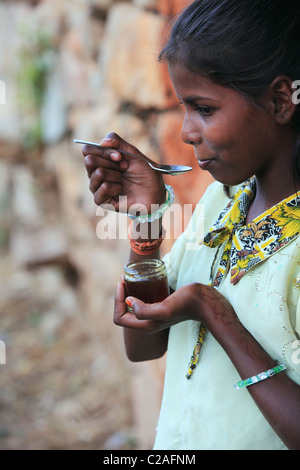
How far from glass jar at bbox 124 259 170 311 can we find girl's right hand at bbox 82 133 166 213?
0.18 m

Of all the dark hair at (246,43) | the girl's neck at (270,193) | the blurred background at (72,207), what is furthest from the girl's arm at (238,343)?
the blurred background at (72,207)

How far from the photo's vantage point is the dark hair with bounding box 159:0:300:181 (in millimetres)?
1026

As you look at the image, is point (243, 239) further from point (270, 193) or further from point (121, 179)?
point (121, 179)

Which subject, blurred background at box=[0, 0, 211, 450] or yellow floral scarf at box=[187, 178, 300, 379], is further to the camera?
blurred background at box=[0, 0, 211, 450]

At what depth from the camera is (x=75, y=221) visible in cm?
486

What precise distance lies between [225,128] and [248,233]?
9.6 inches

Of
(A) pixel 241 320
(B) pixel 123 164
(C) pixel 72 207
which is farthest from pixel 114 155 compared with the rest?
(C) pixel 72 207

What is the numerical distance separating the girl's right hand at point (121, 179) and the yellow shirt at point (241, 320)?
0.18 meters

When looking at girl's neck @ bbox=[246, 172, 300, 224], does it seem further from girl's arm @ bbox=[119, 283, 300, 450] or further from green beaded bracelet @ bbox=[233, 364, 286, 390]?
green beaded bracelet @ bbox=[233, 364, 286, 390]

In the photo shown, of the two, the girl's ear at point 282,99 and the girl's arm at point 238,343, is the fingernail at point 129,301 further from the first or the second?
the girl's ear at point 282,99

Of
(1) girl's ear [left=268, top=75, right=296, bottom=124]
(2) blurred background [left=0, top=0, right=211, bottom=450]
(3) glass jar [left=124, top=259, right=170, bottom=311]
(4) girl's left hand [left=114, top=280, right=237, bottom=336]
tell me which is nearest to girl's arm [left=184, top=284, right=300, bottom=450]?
(4) girl's left hand [left=114, top=280, right=237, bottom=336]

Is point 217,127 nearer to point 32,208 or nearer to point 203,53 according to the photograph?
point 203,53

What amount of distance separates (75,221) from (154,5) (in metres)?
2.67

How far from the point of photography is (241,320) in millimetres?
1089
